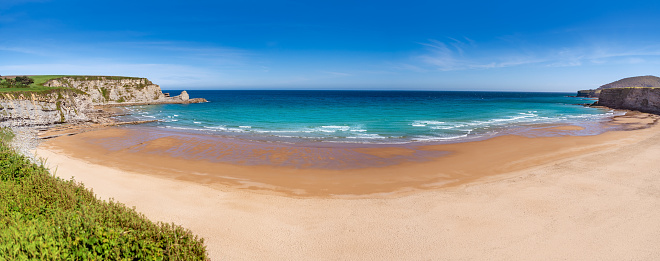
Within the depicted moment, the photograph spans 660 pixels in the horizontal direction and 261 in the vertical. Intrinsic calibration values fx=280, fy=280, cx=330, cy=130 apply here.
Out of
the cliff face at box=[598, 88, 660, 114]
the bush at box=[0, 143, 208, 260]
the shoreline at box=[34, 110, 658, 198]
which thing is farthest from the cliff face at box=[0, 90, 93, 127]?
the cliff face at box=[598, 88, 660, 114]

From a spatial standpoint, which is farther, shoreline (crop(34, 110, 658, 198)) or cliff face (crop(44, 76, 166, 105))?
cliff face (crop(44, 76, 166, 105))

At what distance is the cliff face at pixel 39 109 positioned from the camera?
91.5ft

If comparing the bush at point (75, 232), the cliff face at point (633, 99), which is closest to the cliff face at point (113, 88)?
the bush at point (75, 232)

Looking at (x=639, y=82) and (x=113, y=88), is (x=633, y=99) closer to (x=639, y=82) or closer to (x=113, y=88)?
(x=113, y=88)

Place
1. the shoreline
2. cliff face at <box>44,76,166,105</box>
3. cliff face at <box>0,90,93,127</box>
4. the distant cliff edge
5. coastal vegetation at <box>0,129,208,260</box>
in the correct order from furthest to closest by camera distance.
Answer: the distant cliff edge < cliff face at <box>44,76,166,105</box> < cliff face at <box>0,90,93,127</box> < the shoreline < coastal vegetation at <box>0,129,208,260</box>

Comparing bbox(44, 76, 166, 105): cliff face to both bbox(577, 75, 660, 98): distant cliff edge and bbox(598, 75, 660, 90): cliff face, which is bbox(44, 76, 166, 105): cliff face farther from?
bbox(598, 75, 660, 90): cliff face

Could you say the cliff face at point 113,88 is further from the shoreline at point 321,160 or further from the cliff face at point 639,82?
the cliff face at point 639,82

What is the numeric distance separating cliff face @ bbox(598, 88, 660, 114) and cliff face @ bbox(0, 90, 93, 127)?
94.1 meters

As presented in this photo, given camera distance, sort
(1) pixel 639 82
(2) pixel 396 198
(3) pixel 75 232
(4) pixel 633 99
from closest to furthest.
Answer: (3) pixel 75 232 < (2) pixel 396 198 < (4) pixel 633 99 < (1) pixel 639 82

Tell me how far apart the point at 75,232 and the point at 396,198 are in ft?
33.4

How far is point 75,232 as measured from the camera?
210 inches

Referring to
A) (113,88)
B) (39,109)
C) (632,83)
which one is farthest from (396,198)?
(632,83)

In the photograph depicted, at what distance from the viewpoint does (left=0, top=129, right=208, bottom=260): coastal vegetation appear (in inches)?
191

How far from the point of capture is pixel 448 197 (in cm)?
1185
